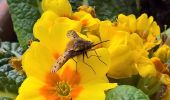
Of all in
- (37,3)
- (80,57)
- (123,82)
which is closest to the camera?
(80,57)

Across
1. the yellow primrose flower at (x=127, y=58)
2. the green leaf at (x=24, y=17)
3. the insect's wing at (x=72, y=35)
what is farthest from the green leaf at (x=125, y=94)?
the green leaf at (x=24, y=17)

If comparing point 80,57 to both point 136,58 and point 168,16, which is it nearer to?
point 136,58

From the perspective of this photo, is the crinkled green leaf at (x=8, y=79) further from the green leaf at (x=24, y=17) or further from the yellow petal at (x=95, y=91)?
the yellow petal at (x=95, y=91)

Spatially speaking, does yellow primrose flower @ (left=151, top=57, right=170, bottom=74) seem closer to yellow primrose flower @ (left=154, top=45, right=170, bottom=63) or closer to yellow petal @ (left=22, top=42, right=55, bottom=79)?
yellow primrose flower @ (left=154, top=45, right=170, bottom=63)

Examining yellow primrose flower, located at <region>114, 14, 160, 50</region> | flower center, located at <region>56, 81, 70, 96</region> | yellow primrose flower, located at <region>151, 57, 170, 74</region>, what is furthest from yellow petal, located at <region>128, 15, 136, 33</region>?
flower center, located at <region>56, 81, 70, 96</region>

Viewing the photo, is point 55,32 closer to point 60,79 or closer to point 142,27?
point 60,79

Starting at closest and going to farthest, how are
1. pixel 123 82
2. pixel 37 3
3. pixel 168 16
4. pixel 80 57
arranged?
pixel 80 57, pixel 123 82, pixel 37 3, pixel 168 16

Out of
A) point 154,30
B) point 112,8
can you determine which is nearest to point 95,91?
point 154,30

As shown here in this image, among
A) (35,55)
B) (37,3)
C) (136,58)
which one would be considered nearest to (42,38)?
(35,55)
